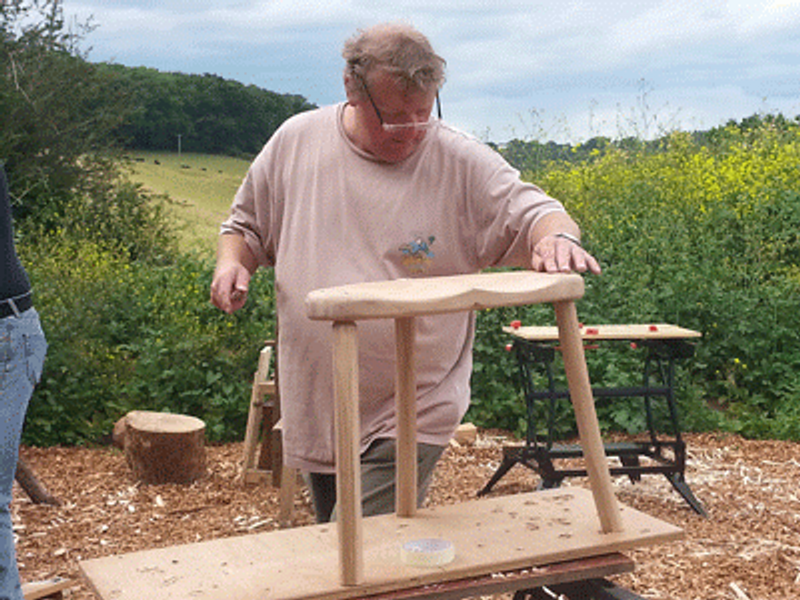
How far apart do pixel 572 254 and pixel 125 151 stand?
11.1 m

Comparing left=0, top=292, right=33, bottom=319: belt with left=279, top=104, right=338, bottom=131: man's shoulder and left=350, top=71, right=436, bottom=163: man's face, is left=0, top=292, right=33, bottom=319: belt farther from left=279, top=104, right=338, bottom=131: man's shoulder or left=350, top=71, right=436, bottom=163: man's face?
left=350, top=71, right=436, bottom=163: man's face

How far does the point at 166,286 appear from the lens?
891cm

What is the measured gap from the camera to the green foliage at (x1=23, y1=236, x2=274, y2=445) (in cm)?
706

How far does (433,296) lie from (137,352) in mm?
6714

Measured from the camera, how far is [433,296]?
5.49 ft

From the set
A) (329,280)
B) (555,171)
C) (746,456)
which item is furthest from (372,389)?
(555,171)

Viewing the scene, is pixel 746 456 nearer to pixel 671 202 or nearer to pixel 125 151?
pixel 671 202

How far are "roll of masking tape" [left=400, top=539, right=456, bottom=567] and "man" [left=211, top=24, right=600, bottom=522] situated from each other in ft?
1.68

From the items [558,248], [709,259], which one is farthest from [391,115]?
[709,259]

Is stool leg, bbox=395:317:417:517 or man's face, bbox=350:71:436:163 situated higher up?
man's face, bbox=350:71:436:163

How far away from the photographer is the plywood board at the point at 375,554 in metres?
1.73

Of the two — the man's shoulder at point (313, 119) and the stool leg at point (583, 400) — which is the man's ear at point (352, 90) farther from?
the stool leg at point (583, 400)

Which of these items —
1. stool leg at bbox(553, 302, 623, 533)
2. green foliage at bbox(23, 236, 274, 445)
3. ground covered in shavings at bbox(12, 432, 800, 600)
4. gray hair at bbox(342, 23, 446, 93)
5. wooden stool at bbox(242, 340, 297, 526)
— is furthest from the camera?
green foliage at bbox(23, 236, 274, 445)

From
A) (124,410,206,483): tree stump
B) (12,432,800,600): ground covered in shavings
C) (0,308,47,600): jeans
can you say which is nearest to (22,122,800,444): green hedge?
(12,432,800,600): ground covered in shavings
